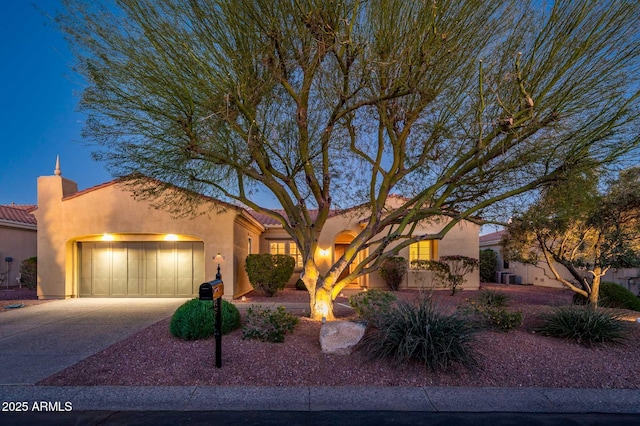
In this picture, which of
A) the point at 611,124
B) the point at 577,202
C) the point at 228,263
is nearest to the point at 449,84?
the point at 611,124

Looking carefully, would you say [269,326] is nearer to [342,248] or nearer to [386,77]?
[386,77]

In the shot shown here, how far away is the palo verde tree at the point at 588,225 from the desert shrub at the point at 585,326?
1279 mm

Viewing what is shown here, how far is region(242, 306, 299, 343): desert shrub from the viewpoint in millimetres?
7273

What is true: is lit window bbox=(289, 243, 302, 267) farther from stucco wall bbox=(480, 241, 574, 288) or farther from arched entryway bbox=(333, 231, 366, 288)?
stucco wall bbox=(480, 241, 574, 288)

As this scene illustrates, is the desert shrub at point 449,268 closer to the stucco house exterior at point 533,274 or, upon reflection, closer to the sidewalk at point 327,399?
the stucco house exterior at point 533,274

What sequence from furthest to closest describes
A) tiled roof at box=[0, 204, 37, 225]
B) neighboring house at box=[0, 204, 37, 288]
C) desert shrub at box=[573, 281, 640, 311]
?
tiled roof at box=[0, 204, 37, 225] < neighboring house at box=[0, 204, 37, 288] < desert shrub at box=[573, 281, 640, 311]

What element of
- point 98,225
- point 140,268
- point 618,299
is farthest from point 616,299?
point 98,225

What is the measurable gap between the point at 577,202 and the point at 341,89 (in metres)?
5.35

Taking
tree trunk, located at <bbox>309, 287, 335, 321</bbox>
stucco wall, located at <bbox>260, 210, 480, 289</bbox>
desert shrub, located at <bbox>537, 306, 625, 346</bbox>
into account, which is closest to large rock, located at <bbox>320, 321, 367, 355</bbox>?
tree trunk, located at <bbox>309, 287, 335, 321</bbox>

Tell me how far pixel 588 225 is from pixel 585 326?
4.46 meters

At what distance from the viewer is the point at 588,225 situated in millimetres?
10961

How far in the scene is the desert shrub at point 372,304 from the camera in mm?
7430

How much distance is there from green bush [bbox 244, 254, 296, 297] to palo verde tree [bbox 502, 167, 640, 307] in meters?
7.84

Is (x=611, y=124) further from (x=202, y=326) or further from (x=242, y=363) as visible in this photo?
(x=202, y=326)
